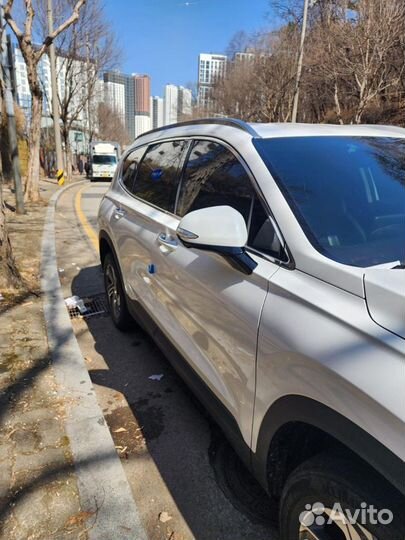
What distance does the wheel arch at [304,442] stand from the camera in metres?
1.13

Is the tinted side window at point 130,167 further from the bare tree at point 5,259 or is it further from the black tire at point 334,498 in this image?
the black tire at point 334,498

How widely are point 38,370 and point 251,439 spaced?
2.14 m

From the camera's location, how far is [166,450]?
2.65m

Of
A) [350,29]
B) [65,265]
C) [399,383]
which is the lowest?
[65,265]

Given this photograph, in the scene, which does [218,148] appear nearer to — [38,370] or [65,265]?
[38,370]

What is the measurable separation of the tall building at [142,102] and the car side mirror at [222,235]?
239 feet

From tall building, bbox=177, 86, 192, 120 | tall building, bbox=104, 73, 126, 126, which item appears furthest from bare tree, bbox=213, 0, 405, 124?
tall building, bbox=104, 73, 126, 126

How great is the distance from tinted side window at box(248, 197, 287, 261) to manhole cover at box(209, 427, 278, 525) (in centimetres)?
137

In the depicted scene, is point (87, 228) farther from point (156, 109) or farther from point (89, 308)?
point (156, 109)

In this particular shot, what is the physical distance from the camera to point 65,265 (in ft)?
22.3

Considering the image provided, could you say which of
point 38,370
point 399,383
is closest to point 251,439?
point 399,383

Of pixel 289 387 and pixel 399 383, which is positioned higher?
pixel 399 383

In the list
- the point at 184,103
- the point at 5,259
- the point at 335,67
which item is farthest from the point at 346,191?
the point at 184,103

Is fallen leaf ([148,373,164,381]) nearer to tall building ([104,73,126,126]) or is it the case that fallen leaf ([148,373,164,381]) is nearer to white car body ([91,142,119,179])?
white car body ([91,142,119,179])
